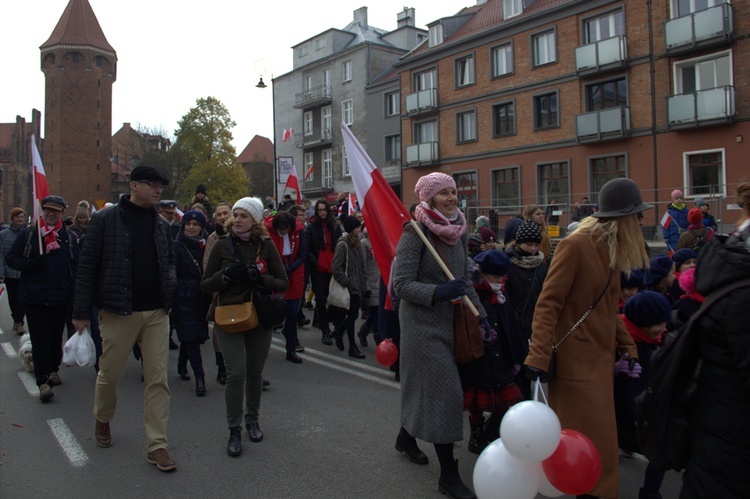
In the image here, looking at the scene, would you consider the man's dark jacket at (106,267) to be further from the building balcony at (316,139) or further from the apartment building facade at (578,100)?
the building balcony at (316,139)

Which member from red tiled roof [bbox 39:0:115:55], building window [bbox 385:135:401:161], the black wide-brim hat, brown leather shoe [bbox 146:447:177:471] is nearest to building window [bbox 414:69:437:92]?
building window [bbox 385:135:401:161]

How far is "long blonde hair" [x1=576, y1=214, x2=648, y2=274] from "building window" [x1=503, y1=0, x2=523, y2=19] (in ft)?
97.1

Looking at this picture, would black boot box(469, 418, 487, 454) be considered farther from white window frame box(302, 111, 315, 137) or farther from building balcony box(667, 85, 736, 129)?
white window frame box(302, 111, 315, 137)

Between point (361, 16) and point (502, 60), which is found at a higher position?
point (361, 16)

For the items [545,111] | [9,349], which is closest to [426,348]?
[9,349]

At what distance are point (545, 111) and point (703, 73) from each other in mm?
7163

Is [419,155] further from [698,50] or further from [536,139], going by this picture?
[698,50]

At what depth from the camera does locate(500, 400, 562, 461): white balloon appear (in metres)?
2.78

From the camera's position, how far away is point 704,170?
23.5 meters

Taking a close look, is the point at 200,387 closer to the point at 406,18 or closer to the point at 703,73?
the point at 703,73

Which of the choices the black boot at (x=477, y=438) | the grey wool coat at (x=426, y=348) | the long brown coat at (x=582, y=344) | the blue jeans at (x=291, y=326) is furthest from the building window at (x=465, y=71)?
the long brown coat at (x=582, y=344)

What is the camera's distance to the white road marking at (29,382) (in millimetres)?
6583

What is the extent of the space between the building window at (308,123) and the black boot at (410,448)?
45070mm

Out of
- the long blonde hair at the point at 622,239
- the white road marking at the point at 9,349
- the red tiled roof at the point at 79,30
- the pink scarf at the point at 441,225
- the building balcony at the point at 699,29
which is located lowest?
the white road marking at the point at 9,349
